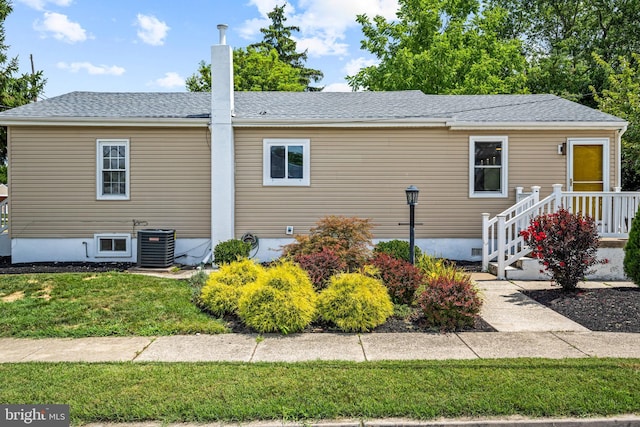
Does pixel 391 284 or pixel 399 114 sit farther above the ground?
pixel 399 114

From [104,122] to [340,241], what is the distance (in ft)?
21.9

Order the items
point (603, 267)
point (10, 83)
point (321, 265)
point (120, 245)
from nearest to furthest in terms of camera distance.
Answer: point (321, 265), point (603, 267), point (120, 245), point (10, 83)

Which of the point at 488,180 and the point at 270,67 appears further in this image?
the point at 270,67

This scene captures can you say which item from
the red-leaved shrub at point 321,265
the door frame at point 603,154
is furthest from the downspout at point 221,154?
the door frame at point 603,154

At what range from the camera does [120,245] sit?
35.2 ft

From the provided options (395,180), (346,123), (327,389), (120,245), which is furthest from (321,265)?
(120,245)

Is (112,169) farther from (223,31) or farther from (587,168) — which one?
(587,168)

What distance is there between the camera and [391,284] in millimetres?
6598

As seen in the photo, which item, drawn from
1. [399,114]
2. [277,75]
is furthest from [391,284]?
[277,75]

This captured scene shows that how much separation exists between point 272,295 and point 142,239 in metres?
5.45

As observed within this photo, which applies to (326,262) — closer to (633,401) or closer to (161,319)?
(161,319)

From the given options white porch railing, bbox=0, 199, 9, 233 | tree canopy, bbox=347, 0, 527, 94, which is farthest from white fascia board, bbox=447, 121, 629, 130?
white porch railing, bbox=0, 199, 9, 233

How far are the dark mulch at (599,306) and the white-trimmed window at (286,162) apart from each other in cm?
568

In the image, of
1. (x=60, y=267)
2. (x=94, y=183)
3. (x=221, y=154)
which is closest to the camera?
(x=60, y=267)
